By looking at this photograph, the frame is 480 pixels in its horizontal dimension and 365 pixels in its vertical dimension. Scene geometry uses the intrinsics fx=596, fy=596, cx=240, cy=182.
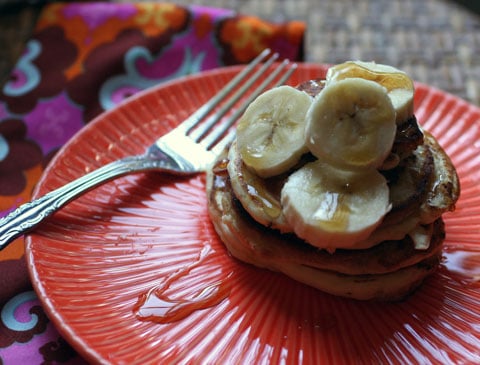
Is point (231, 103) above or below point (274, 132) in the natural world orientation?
below

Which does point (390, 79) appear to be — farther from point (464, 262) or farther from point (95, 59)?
point (95, 59)

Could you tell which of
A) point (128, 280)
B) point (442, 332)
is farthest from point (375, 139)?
point (128, 280)

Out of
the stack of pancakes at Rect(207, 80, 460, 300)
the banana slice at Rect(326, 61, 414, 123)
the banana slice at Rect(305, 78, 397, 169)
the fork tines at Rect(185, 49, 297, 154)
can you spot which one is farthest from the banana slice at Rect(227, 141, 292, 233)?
the fork tines at Rect(185, 49, 297, 154)

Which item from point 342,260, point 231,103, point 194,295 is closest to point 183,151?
point 231,103

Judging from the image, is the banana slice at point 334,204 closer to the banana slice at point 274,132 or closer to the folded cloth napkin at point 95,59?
the banana slice at point 274,132

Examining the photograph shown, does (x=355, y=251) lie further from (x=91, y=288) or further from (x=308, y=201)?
(x=91, y=288)
